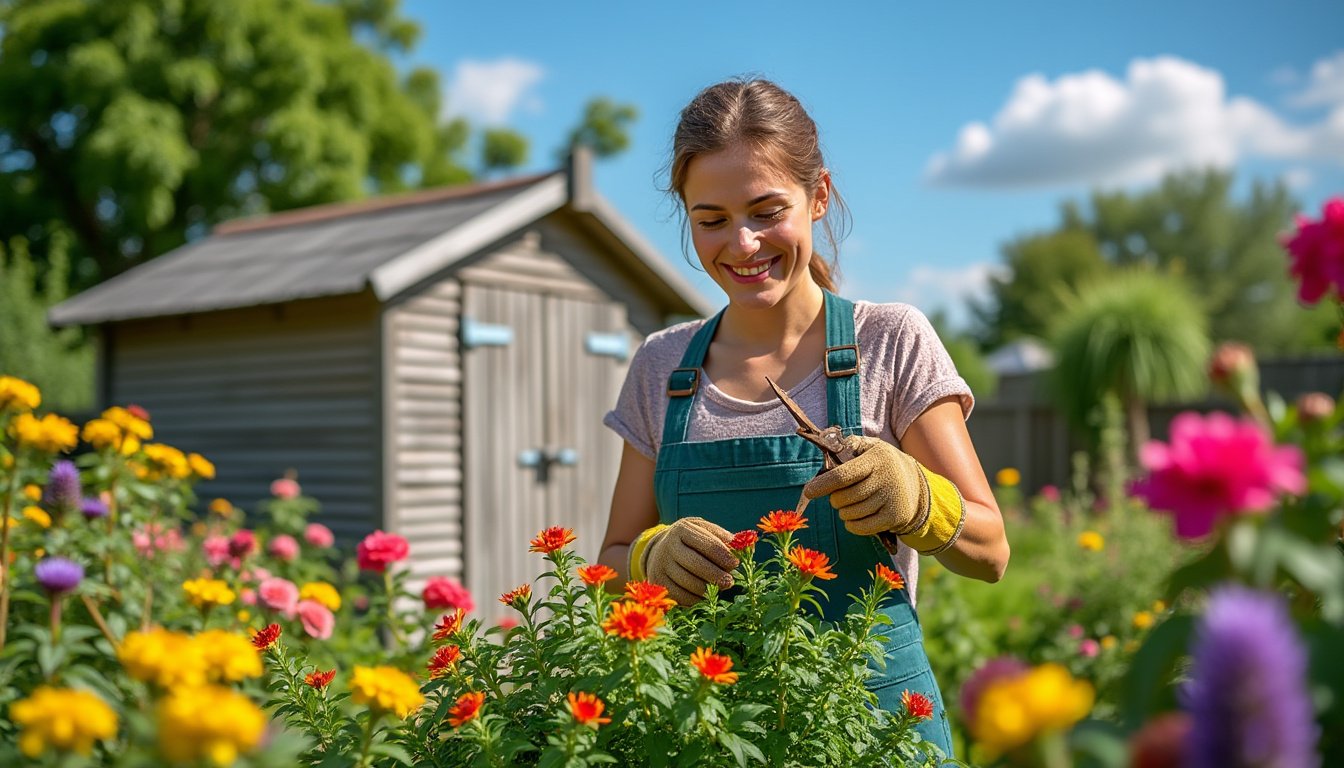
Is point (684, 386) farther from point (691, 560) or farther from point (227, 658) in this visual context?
point (227, 658)

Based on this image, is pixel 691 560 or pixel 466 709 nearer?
pixel 466 709

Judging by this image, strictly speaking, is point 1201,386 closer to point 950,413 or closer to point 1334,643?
point 950,413

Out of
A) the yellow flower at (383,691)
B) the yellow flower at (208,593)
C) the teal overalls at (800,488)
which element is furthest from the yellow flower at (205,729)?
the teal overalls at (800,488)

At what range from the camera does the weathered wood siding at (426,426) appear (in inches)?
252

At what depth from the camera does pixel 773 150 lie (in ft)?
6.19

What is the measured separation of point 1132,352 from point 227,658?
40.8 feet

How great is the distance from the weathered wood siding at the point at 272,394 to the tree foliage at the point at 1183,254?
3267 cm

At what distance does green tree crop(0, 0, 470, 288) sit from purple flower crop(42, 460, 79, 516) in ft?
48.8

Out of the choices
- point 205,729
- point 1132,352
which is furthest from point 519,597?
point 1132,352

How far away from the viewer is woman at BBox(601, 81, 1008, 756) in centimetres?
175

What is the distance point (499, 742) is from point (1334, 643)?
2.49 ft

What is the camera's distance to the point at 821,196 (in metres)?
2.09

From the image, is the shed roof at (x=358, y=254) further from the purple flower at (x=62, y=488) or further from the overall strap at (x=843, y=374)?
the overall strap at (x=843, y=374)

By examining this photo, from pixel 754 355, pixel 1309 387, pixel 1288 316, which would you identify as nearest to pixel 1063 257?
pixel 1288 316
